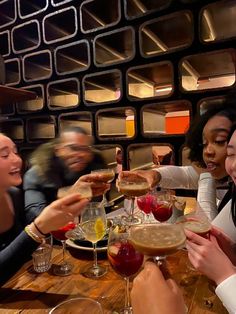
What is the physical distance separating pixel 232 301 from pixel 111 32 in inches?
84.4

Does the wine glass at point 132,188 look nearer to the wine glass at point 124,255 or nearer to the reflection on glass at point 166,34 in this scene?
the wine glass at point 124,255

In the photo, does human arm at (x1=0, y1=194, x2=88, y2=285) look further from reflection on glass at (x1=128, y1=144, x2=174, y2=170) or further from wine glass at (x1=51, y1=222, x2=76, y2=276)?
reflection on glass at (x1=128, y1=144, x2=174, y2=170)

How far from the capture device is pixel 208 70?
2.09 m

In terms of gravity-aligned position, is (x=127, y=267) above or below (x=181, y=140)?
below

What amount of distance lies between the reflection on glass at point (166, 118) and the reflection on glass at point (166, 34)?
42 centimetres

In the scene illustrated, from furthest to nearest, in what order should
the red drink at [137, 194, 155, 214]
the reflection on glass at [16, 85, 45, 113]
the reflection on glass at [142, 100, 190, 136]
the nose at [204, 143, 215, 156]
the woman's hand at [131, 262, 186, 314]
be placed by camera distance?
the reflection on glass at [16, 85, 45, 113]
the reflection on glass at [142, 100, 190, 136]
the nose at [204, 143, 215, 156]
the red drink at [137, 194, 155, 214]
the woman's hand at [131, 262, 186, 314]

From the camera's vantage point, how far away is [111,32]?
224 centimetres

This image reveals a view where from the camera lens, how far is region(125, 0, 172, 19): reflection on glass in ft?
6.90

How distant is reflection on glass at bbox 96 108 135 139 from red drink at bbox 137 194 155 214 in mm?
898

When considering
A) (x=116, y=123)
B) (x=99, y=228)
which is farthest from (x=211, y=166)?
(x=116, y=123)

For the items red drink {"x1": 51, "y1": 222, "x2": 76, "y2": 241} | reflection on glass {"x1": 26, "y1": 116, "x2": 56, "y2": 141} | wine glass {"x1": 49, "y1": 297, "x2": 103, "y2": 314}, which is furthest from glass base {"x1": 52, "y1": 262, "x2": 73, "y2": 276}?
reflection on glass {"x1": 26, "y1": 116, "x2": 56, "y2": 141}

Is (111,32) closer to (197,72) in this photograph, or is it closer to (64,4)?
(64,4)

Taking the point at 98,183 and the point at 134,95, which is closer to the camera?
the point at 98,183

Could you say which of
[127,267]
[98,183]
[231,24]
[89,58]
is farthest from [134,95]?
[127,267]
